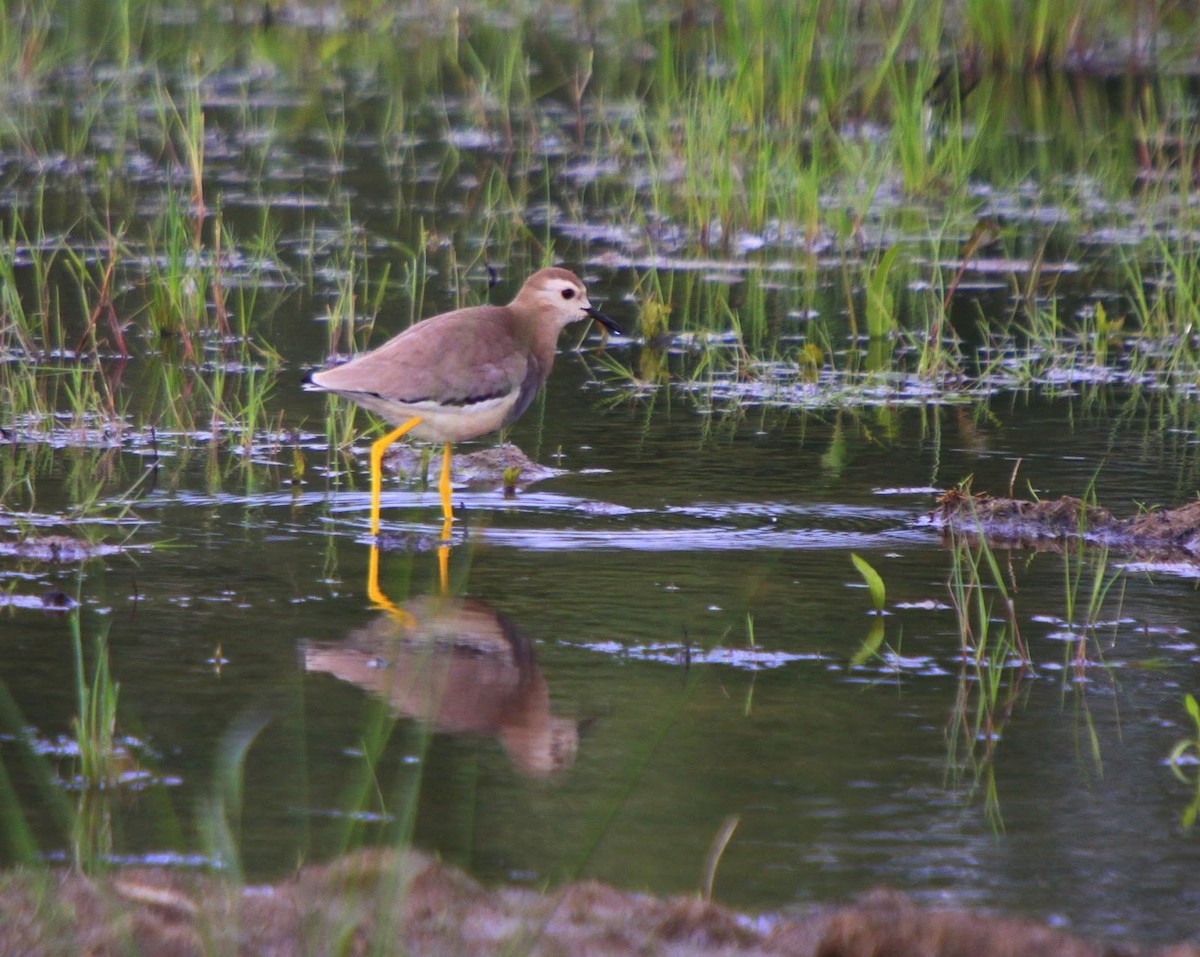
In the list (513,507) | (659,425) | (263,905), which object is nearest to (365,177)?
(659,425)

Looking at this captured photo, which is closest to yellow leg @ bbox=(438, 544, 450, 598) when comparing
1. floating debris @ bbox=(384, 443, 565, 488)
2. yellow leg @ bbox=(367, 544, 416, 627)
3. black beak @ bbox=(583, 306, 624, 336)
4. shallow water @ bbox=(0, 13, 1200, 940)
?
shallow water @ bbox=(0, 13, 1200, 940)

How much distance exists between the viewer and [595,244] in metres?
10.8

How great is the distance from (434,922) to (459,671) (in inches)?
62.6

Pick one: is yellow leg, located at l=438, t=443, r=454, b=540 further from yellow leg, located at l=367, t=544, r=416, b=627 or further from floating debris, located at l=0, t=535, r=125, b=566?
floating debris, located at l=0, t=535, r=125, b=566

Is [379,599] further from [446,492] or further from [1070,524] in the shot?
[1070,524]

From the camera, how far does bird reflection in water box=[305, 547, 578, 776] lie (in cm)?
446

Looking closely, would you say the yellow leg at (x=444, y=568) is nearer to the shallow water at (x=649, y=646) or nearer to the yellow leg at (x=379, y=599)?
the shallow water at (x=649, y=646)

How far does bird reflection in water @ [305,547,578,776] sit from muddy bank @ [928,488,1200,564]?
1670 mm

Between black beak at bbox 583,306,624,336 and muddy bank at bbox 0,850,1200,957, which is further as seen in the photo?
black beak at bbox 583,306,624,336

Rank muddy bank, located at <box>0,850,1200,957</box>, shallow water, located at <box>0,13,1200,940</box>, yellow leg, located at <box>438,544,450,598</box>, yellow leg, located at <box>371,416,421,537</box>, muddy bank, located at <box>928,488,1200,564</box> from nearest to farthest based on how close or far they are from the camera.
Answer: muddy bank, located at <box>0,850,1200,957</box> < shallow water, located at <box>0,13,1200,940</box> < yellow leg, located at <box>438,544,450,598</box> < muddy bank, located at <box>928,488,1200,564</box> < yellow leg, located at <box>371,416,421,537</box>

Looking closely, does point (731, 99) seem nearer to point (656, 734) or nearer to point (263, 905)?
point (656, 734)

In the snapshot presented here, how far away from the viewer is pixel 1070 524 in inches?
245

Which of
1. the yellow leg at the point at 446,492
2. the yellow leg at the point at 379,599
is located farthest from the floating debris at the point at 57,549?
the yellow leg at the point at 446,492

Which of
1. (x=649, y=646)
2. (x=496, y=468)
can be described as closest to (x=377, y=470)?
(x=496, y=468)
